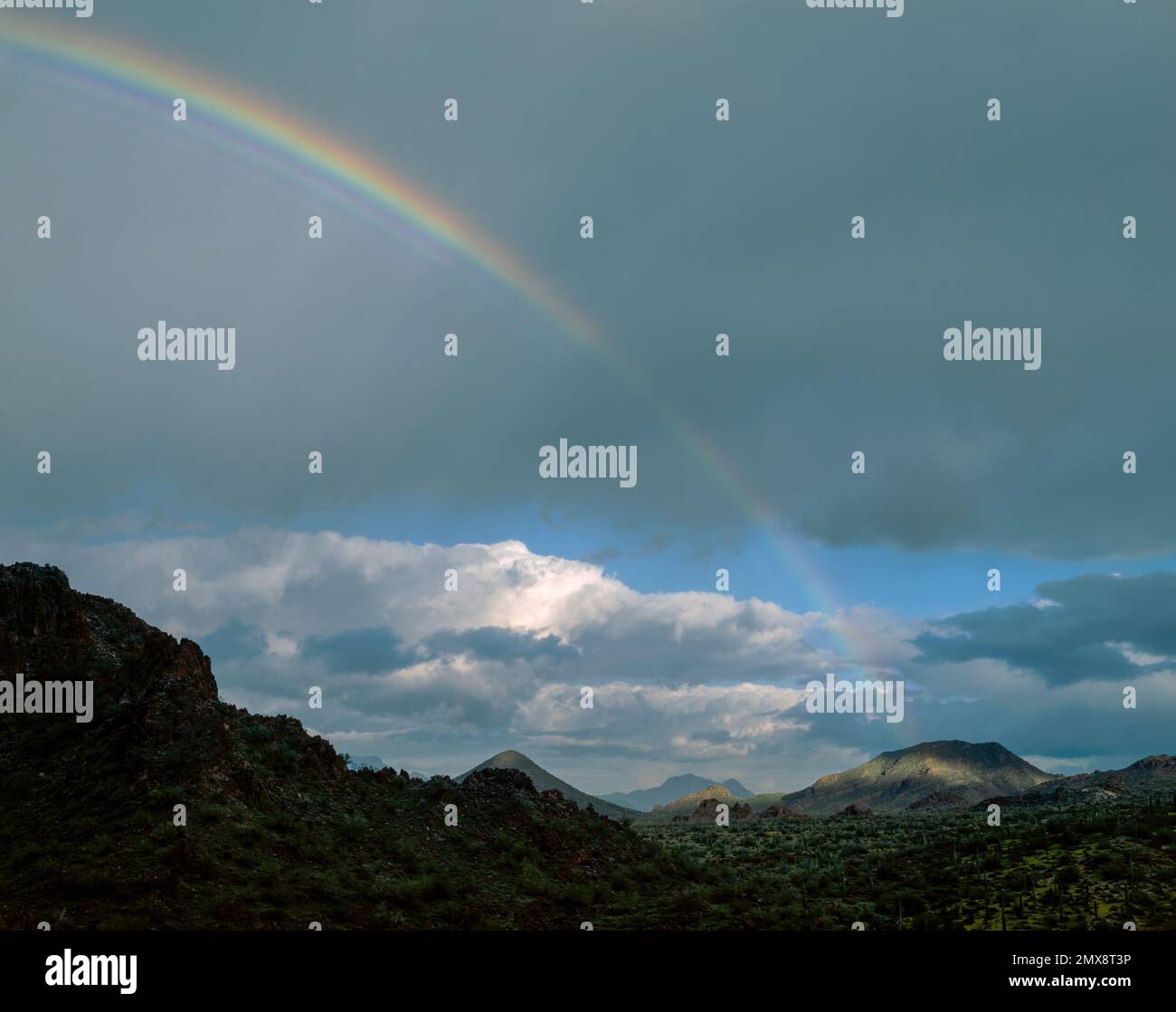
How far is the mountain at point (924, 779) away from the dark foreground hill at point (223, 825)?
437ft

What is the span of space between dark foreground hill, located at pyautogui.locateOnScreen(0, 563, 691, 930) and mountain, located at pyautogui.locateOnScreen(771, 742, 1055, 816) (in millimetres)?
133077

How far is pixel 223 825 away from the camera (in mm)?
32844

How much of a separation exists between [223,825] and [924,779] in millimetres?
168252

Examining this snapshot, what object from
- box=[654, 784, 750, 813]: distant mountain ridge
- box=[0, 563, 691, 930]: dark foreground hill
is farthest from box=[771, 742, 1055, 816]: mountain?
box=[0, 563, 691, 930]: dark foreground hill

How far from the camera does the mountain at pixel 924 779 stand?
166875 mm

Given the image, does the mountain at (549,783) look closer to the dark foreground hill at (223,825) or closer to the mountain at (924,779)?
the mountain at (924,779)

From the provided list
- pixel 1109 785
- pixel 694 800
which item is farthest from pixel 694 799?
pixel 1109 785

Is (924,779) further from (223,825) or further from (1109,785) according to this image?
(223,825)

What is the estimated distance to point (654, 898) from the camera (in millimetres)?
35969

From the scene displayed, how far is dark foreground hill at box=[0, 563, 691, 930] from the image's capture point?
2802cm

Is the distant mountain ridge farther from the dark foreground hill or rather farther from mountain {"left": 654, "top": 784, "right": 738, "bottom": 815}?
the dark foreground hill

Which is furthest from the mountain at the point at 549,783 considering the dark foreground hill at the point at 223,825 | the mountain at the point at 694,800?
the dark foreground hill at the point at 223,825

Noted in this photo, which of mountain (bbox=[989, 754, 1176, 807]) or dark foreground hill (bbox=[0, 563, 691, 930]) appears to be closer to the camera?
dark foreground hill (bbox=[0, 563, 691, 930])
